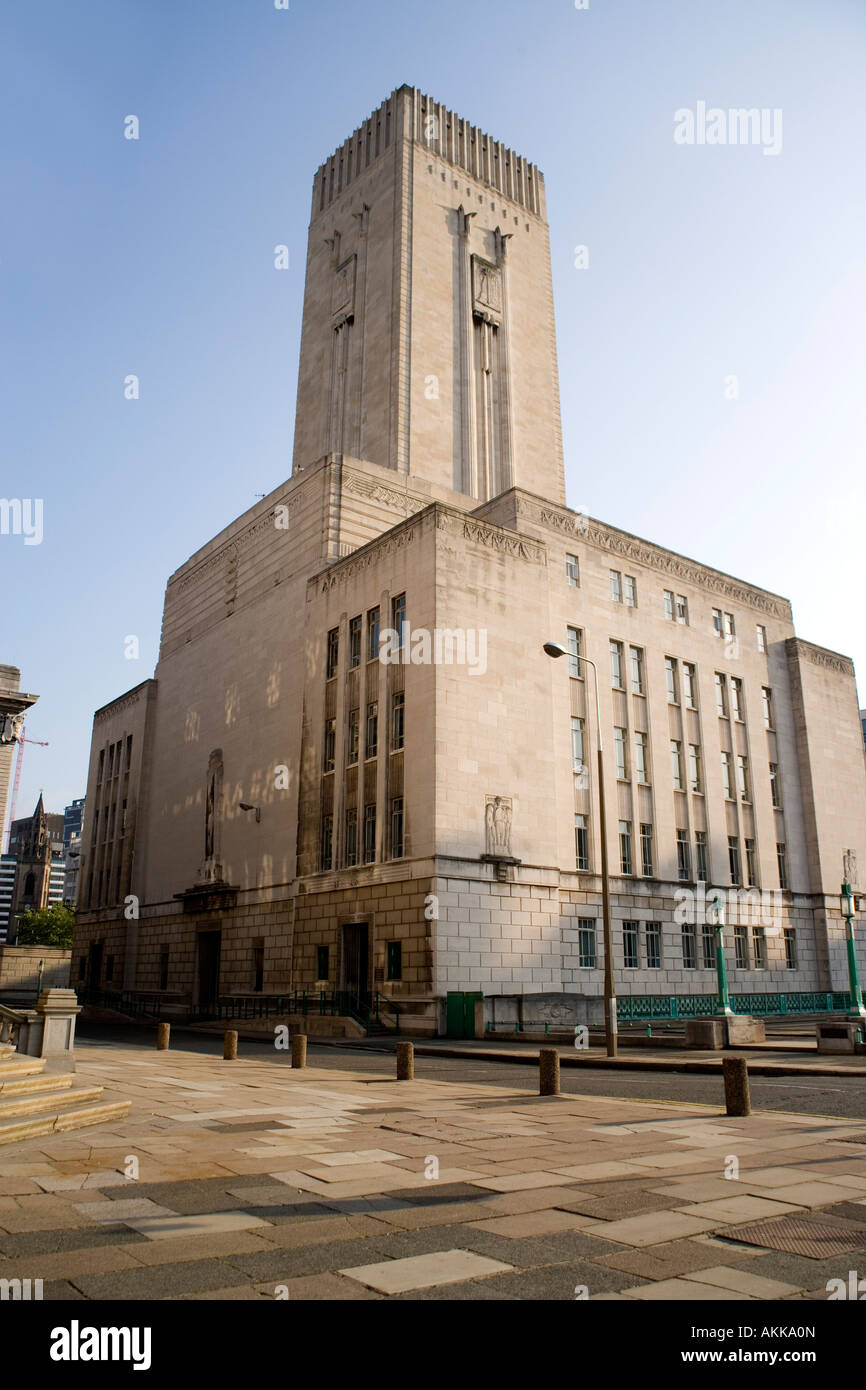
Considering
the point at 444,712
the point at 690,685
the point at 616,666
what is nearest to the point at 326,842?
the point at 444,712

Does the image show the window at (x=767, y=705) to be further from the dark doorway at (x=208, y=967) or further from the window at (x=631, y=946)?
the dark doorway at (x=208, y=967)

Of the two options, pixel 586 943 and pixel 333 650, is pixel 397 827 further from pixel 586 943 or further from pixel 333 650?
pixel 333 650

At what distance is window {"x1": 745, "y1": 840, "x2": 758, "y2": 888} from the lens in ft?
147

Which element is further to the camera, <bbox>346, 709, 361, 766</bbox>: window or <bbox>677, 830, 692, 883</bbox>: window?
<bbox>677, 830, 692, 883</bbox>: window

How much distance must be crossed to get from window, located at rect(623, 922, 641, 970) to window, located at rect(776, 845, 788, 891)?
432 inches

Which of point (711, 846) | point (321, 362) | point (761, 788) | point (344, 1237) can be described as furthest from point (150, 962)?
point (344, 1237)

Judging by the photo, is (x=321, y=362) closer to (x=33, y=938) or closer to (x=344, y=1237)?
(x=344, y=1237)

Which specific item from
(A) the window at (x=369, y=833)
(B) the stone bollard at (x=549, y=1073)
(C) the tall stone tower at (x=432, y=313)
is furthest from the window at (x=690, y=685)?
(B) the stone bollard at (x=549, y=1073)

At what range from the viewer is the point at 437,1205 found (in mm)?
7488

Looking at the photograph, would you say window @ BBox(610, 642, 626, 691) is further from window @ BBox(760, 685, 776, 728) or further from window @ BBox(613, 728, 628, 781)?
window @ BBox(760, 685, 776, 728)

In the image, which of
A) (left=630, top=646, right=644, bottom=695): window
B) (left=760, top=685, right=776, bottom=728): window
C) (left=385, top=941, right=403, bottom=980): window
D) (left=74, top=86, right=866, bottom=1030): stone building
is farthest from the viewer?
(left=760, top=685, right=776, bottom=728): window

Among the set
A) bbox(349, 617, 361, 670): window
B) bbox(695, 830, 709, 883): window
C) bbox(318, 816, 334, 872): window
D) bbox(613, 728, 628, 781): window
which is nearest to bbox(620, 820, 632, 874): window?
bbox(613, 728, 628, 781): window

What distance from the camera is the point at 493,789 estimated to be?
1332 inches

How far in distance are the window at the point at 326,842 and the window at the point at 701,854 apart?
55.1 ft
